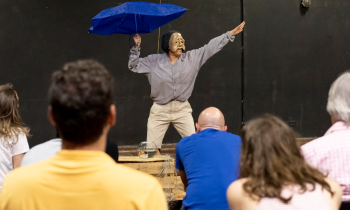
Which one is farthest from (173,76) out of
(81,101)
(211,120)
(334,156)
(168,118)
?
(81,101)

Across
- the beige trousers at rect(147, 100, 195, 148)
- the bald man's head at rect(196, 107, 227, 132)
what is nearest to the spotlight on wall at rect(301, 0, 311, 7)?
the beige trousers at rect(147, 100, 195, 148)

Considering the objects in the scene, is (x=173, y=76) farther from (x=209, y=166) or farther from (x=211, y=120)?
(x=209, y=166)

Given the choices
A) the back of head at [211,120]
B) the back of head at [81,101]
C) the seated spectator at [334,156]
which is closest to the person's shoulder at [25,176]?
the back of head at [81,101]

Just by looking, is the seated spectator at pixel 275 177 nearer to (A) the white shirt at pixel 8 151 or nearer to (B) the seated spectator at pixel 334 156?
(B) the seated spectator at pixel 334 156

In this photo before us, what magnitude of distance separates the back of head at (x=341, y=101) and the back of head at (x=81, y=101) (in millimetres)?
1435

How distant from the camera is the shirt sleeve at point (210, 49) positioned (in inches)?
180

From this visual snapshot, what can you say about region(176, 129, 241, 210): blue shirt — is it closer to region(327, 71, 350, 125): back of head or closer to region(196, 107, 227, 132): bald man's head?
region(196, 107, 227, 132): bald man's head

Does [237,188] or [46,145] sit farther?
[46,145]

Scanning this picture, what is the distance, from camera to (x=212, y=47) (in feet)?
15.0

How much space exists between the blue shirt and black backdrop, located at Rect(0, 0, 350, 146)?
364cm

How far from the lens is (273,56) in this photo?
617 centimetres

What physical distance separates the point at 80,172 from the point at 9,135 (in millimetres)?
1639

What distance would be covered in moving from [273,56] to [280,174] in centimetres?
508

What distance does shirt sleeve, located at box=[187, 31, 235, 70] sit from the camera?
4.57m
